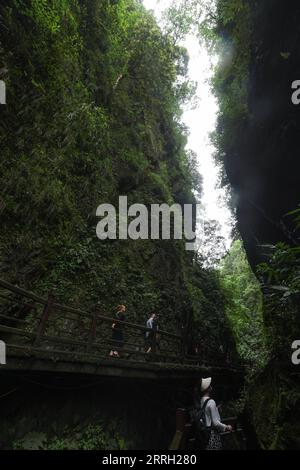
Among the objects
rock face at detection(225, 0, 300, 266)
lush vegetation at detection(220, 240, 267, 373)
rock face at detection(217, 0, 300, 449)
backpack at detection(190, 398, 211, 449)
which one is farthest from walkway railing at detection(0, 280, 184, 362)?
rock face at detection(225, 0, 300, 266)

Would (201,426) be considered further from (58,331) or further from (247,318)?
(247,318)

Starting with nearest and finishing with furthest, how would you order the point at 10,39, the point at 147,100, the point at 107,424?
the point at 107,424, the point at 10,39, the point at 147,100

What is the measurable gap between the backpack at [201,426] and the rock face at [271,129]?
8264 mm

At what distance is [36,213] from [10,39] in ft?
18.5

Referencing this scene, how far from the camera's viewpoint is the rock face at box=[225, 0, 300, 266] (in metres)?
9.74

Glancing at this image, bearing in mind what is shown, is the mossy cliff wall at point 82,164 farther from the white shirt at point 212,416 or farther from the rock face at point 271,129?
the white shirt at point 212,416

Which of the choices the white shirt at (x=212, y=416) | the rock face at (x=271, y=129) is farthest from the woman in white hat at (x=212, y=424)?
the rock face at (x=271, y=129)

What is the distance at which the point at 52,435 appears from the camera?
705 centimetres

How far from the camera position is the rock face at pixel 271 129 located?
32.0 feet

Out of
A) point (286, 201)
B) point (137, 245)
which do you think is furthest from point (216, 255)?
point (286, 201)

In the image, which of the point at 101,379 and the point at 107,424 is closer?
the point at 101,379
